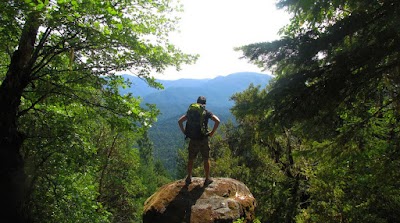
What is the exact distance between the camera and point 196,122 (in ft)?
26.2

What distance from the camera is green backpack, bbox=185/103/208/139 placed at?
313 inches

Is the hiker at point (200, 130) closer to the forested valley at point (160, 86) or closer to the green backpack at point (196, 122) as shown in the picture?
the green backpack at point (196, 122)

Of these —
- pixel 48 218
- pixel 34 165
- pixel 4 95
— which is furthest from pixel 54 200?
pixel 4 95

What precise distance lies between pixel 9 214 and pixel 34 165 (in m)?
2.17

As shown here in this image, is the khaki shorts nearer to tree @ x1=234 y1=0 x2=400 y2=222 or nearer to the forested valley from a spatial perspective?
the forested valley

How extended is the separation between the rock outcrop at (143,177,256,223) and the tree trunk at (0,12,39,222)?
10.0 ft

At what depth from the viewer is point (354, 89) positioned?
5.87 m

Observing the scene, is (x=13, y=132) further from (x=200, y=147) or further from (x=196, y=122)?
(x=200, y=147)

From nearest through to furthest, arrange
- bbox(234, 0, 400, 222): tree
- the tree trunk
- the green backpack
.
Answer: bbox(234, 0, 400, 222): tree
the tree trunk
the green backpack

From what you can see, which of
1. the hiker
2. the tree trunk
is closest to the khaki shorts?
the hiker

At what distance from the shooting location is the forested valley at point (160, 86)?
563cm

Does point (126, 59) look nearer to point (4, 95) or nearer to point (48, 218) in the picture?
point (4, 95)

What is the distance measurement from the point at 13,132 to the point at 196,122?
4.37m

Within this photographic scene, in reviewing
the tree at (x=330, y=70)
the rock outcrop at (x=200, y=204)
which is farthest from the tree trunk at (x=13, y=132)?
the tree at (x=330, y=70)
